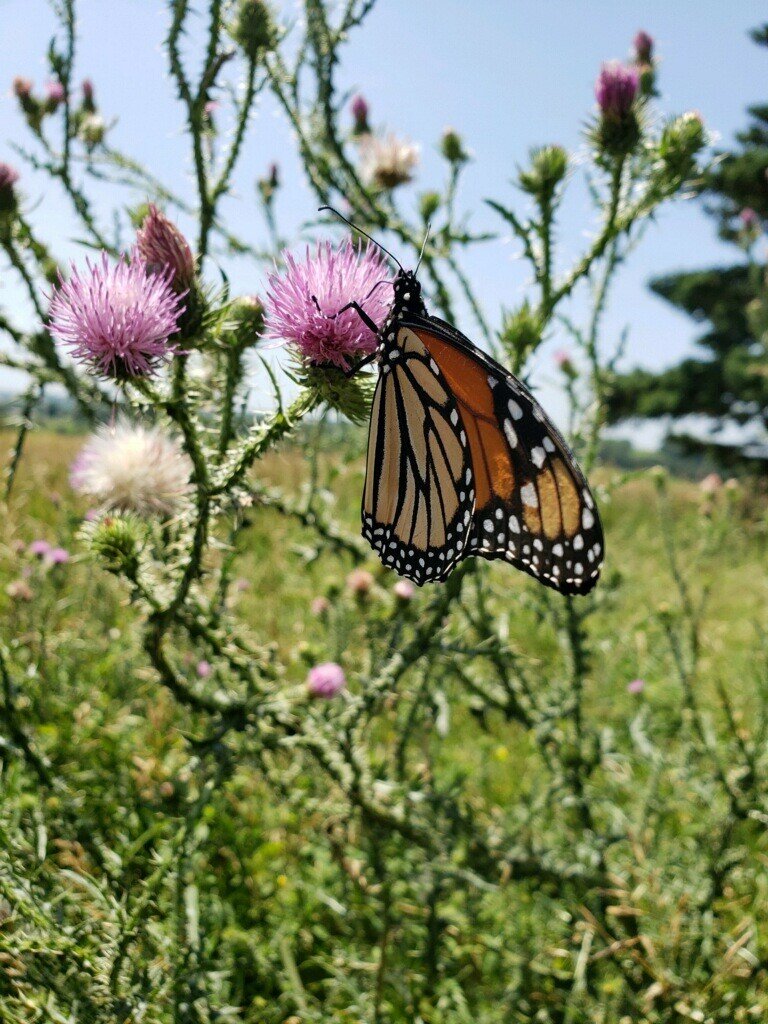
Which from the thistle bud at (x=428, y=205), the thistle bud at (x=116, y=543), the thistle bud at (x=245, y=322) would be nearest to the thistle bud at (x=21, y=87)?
the thistle bud at (x=428, y=205)

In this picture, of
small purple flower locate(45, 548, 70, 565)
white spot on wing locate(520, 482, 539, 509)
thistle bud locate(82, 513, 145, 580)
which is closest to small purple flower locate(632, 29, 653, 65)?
white spot on wing locate(520, 482, 539, 509)

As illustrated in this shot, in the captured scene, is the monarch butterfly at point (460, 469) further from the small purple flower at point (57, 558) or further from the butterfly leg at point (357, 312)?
the small purple flower at point (57, 558)

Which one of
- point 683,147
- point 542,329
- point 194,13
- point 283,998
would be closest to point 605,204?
point 683,147

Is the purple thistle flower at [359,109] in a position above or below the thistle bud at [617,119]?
above

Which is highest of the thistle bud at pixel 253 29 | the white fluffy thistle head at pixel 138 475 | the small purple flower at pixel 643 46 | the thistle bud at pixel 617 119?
the small purple flower at pixel 643 46

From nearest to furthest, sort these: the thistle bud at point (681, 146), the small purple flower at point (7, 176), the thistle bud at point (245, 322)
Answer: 1. the thistle bud at point (245, 322)
2. the thistle bud at point (681, 146)
3. the small purple flower at point (7, 176)

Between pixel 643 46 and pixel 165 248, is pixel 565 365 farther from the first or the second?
pixel 165 248

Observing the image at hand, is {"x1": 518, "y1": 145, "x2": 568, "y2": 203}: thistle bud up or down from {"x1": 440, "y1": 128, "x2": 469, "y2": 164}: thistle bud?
down

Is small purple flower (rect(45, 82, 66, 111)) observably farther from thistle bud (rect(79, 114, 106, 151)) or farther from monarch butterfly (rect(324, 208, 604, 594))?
monarch butterfly (rect(324, 208, 604, 594))
